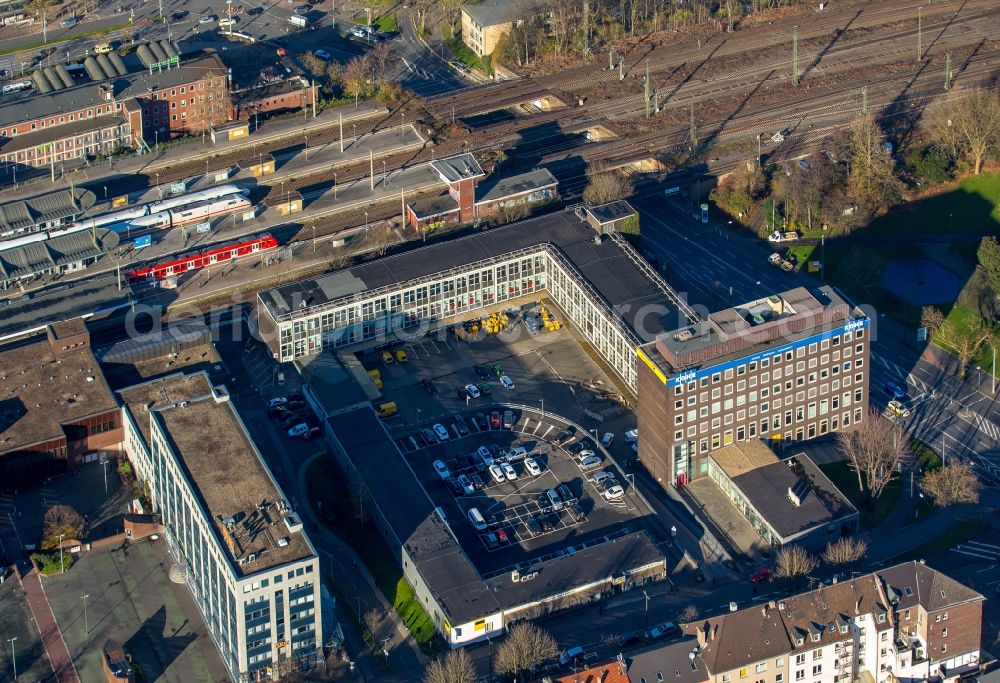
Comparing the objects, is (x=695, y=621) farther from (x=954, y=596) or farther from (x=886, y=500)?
(x=886, y=500)

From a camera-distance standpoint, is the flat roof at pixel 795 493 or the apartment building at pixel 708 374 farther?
the apartment building at pixel 708 374

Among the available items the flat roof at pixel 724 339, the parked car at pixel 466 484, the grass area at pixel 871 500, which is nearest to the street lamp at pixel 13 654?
the parked car at pixel 466 484

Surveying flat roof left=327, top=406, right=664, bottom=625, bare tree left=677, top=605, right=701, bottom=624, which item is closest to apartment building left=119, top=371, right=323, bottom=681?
flat roof left=327, top=406, right=664, bottom=625

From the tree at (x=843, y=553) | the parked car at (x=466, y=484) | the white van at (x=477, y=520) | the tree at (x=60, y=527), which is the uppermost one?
the tree at (x=60, y=527)

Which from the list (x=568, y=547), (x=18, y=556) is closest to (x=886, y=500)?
(x=568, y=547)

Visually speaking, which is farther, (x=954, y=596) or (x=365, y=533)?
(x=365, y=533)

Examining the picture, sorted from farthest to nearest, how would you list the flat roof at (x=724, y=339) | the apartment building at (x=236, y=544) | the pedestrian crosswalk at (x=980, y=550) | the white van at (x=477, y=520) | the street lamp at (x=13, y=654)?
1. the flat roof at (x=724, y=339)
2. the white van at (x=477, y=520)
3. the pedestrian crosswalk at (x=980, y=550)
4. the street lamp at (x=13, y=654)
5. the apartment building at (x=236, y=544)

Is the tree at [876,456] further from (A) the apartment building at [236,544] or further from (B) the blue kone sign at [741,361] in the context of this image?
(A) the apartment building at [236,544]
